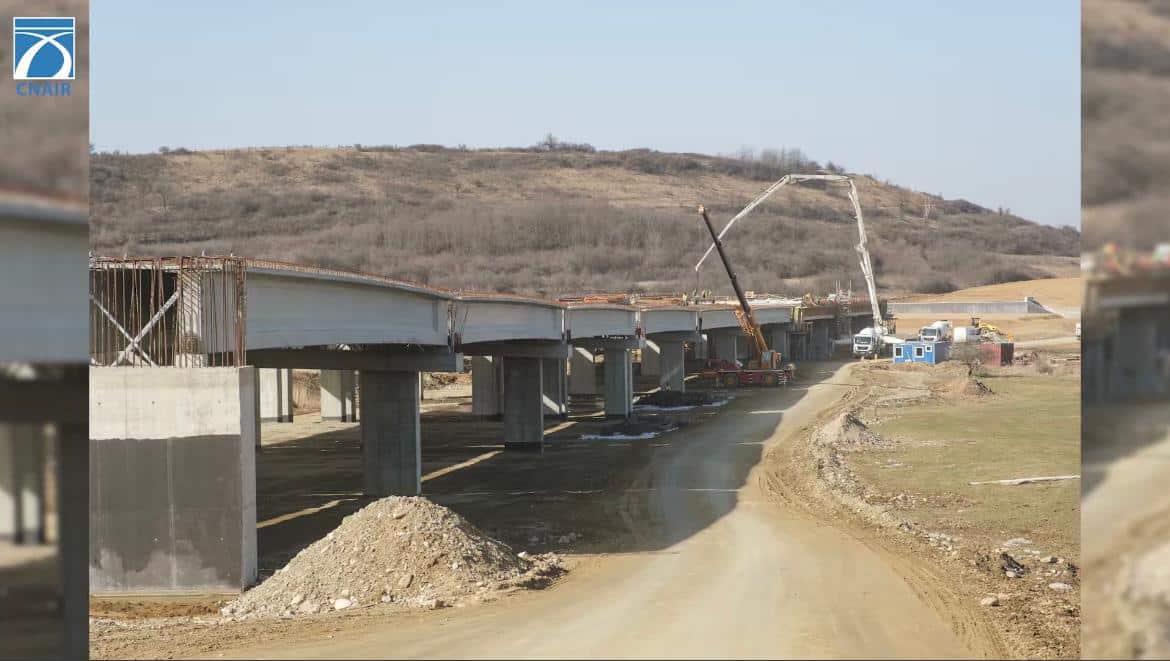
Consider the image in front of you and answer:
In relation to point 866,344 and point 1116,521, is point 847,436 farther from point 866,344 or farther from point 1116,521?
point 866,344

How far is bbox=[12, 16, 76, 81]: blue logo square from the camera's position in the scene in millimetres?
8805

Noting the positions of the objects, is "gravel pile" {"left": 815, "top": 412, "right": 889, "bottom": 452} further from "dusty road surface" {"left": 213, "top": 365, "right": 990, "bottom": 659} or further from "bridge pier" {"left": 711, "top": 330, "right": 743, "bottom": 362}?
"bridge pier" {"left": 711, "top": 330, "right": 743, "bottom": 362}

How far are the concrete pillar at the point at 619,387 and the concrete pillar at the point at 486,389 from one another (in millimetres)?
8109

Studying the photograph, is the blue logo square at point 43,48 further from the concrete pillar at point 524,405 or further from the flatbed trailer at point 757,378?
the flatbed trailer at point 757,378

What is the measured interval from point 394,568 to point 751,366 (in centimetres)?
6516

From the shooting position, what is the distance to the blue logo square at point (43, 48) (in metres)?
8.80

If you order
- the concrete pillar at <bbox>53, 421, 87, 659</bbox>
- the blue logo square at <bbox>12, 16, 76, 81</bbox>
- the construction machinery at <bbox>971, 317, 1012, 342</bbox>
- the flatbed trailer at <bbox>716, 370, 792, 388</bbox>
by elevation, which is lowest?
the flatbed trailer at <bbox>716, 370, 792, 388</bbox>

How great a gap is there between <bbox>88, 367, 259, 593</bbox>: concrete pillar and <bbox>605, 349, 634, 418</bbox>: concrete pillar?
43922mm

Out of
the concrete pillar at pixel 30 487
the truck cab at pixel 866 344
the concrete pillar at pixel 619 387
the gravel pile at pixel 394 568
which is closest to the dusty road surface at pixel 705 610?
the gravel pile at pixel 394 568

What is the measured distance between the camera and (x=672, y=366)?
3152 inches

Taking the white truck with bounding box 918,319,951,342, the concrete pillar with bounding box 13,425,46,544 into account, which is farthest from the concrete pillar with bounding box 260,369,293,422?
the concrete pillar with bounding box 13,425,46,544

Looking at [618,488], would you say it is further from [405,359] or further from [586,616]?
[586,616]

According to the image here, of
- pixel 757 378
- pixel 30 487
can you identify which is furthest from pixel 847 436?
pixel 30 487

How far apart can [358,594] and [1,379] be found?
16.1 m
